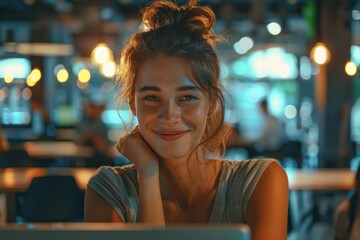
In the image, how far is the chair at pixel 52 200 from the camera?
6.08 meters

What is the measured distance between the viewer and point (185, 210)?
2.18m

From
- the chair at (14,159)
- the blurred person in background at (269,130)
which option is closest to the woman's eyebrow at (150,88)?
the chair at (14,159)

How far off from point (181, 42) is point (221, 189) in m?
0.44

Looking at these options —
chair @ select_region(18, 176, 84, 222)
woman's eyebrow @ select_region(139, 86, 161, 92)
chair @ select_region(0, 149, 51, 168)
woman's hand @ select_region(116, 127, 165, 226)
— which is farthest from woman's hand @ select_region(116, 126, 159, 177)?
chair @ select_region(0, 149, 51, 168)

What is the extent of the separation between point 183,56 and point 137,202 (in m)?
0.46

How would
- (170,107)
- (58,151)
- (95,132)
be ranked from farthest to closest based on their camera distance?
(58,151), (95,132), (170,107)

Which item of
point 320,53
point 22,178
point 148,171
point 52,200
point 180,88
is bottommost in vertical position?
point 52,200

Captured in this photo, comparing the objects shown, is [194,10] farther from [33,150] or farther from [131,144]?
[33,150]

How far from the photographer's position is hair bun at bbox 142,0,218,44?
210 cm

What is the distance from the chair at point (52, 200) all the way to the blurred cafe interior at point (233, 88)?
26mm

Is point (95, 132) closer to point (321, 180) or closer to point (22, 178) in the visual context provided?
point (22, 178)

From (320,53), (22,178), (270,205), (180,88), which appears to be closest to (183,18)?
(180,88)

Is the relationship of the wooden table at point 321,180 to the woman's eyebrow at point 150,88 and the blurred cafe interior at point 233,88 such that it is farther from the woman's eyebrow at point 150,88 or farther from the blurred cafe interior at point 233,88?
the woman's eyebrow at point 150,88

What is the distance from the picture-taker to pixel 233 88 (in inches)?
135
